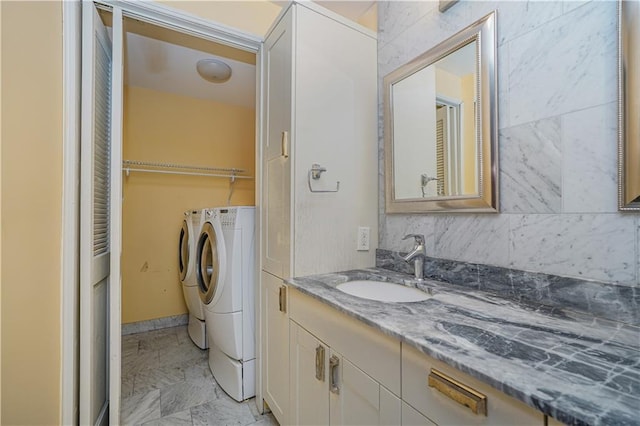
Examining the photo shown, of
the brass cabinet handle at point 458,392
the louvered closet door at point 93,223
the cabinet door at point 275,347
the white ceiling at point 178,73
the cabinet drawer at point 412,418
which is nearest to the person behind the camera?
the brass cabinet handle at point 458,392

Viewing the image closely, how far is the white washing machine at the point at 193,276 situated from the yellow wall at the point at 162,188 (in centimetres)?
36

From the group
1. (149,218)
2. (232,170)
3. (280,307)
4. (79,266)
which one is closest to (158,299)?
(149,218)

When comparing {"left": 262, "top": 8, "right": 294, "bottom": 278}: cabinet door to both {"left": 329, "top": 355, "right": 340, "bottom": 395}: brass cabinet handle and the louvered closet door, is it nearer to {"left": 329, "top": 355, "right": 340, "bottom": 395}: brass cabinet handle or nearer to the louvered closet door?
{"left": 329, "top": 355, "right": 340, "bottom": 395}: brass cabinet handle

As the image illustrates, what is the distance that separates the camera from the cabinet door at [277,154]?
142 centimetres

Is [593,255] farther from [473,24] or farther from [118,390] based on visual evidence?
[118,390]

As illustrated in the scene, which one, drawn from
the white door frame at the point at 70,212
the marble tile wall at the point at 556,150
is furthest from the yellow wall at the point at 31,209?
the marble tile wall at the point at 556,150

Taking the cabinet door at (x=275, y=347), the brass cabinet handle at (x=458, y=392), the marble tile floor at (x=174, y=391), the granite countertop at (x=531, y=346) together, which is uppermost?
the granite countertop at (x=531, y=346)

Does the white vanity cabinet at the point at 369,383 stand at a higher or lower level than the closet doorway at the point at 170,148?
lower

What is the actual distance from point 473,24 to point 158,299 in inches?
128

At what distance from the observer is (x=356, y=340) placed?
2.94 ft

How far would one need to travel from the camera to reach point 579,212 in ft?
2.86

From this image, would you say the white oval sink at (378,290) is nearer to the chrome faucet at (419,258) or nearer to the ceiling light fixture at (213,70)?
the chrome faucet at (419,258)

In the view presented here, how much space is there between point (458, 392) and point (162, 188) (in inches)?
119

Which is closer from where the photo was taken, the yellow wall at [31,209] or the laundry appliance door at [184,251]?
the yellow wall at [31,209]
